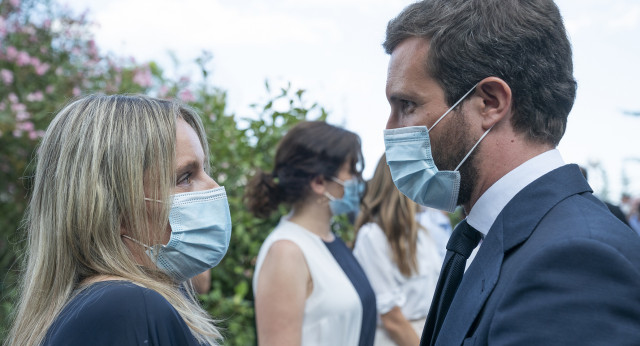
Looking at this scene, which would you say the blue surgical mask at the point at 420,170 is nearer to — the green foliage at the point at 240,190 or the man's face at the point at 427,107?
the man's face at the point at 427,107

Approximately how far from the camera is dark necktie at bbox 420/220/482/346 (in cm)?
189

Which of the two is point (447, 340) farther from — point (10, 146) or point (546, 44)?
point (10, 146)

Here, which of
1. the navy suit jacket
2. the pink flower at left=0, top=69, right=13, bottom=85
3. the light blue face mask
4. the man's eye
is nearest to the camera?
the navy suit jacket

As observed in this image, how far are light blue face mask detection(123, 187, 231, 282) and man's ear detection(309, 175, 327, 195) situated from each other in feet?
4.74

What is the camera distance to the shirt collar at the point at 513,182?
1.69m

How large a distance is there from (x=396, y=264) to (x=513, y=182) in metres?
2.47

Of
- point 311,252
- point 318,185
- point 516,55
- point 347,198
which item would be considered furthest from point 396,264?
point 516,55

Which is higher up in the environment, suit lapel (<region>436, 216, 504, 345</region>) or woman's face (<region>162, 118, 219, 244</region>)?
woman's face (<region>162, 118, 219, 244</region>)

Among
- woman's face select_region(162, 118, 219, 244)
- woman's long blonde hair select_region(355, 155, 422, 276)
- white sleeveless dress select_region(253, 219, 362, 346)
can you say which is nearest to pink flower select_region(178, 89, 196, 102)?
woman's long blonde hair select_region(355, 155, 422, 276)

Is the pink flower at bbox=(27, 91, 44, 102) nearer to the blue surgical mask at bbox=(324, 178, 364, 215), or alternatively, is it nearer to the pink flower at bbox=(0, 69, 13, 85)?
the pink flower at bbox=(0, 69, 13, 85)

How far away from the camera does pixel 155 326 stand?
1.66m

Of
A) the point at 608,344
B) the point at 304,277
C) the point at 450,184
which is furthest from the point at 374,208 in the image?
the point at 608,344

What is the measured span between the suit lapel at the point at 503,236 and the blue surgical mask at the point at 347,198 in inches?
80.2

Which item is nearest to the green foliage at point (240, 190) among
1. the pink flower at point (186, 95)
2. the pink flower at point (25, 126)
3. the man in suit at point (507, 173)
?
the pink flower at point (186, 95)
